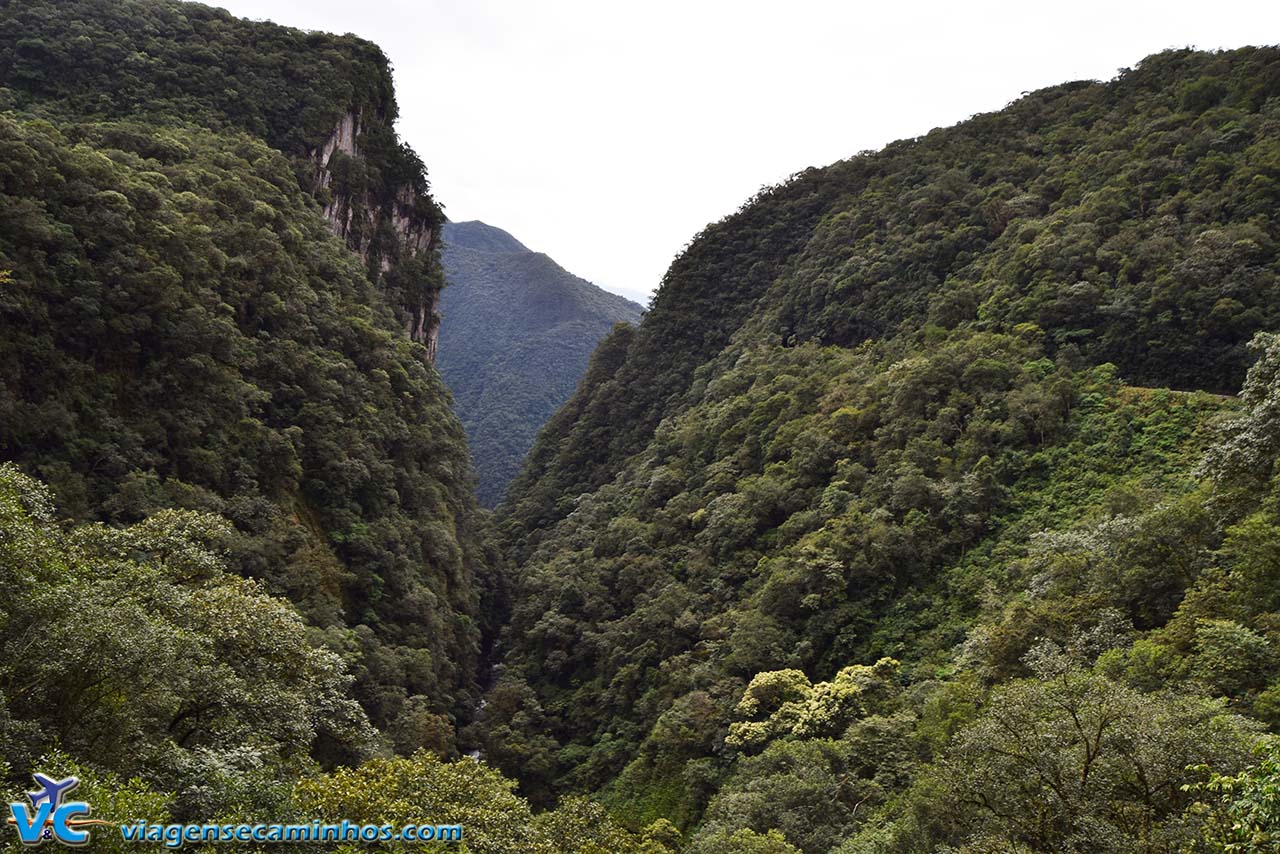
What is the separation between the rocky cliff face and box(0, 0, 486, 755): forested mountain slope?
47 centimetres

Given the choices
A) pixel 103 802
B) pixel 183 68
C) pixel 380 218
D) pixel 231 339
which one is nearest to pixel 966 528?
pixel 103 802

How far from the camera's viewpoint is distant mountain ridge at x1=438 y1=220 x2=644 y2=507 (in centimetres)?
10031

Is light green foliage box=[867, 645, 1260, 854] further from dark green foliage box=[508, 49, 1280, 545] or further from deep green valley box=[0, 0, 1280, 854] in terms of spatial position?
dark green foliage box=[508, 49, 1280, 545]

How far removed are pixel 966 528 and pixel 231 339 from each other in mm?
27029

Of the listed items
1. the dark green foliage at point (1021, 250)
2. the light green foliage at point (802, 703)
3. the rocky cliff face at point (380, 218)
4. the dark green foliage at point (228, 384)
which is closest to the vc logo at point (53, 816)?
the dark green foliage at point (228, 384)

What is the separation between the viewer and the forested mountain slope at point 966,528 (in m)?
12.3

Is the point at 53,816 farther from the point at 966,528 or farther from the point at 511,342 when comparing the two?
the point at 511,342

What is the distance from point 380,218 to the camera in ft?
197

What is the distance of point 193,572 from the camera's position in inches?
641

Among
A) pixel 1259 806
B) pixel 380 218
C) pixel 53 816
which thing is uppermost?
pixel 380 218

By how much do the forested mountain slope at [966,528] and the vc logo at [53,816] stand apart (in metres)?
10.6

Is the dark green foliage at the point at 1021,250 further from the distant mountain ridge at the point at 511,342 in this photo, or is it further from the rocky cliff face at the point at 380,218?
the distant mountain ridge at the point at 511,342

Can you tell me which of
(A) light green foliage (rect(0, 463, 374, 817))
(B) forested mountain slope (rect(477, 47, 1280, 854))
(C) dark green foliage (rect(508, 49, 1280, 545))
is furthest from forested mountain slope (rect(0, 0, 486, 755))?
(C) dark green foliage (rect(508, 49, 1280, 545))

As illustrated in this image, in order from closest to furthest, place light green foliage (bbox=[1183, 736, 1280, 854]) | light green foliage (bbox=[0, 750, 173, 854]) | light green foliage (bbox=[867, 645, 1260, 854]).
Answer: light green foliage (bbox=[1183, 736, 1280, 854]), light green foliage (bbox=[0, 750, 173, 854]), light green foliage (bbox=[867, 645, 1260, 854])
